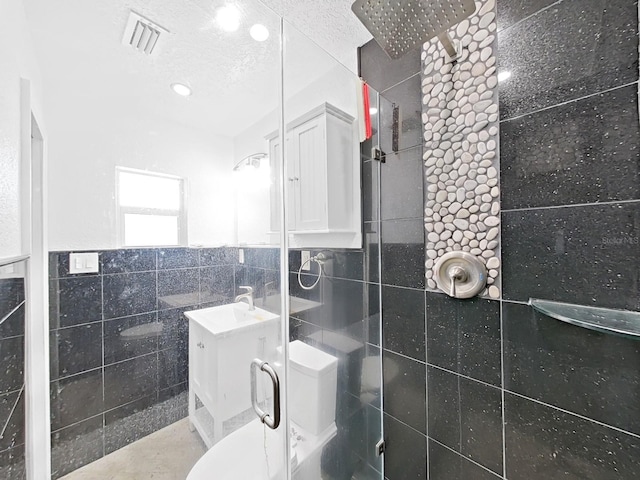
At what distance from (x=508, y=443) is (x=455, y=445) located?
0.22m

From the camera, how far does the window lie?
2.88ft

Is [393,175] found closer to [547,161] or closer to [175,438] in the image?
[547,161]

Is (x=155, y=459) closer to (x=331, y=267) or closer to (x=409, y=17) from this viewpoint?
(x=331, y=267)

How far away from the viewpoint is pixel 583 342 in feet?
2.73

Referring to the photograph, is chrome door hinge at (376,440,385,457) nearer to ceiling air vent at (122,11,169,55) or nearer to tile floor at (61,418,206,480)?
tile floor at (61,418,206,480)

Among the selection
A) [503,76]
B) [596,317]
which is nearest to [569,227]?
[596,317]

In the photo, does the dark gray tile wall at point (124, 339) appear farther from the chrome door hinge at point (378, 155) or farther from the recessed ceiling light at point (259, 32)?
the recessed ceiling light at point (259, 32)

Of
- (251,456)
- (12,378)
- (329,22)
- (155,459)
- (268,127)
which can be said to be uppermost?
(329,22)

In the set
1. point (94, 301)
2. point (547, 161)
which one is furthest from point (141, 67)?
point (547, 161)

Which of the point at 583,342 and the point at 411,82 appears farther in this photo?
the point at 411,82

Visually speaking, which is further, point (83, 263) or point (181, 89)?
point (181, 89)

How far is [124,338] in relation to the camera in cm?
92

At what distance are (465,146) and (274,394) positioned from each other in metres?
1.25

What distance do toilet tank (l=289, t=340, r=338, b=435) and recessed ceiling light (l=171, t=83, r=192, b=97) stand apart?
3.63ft
